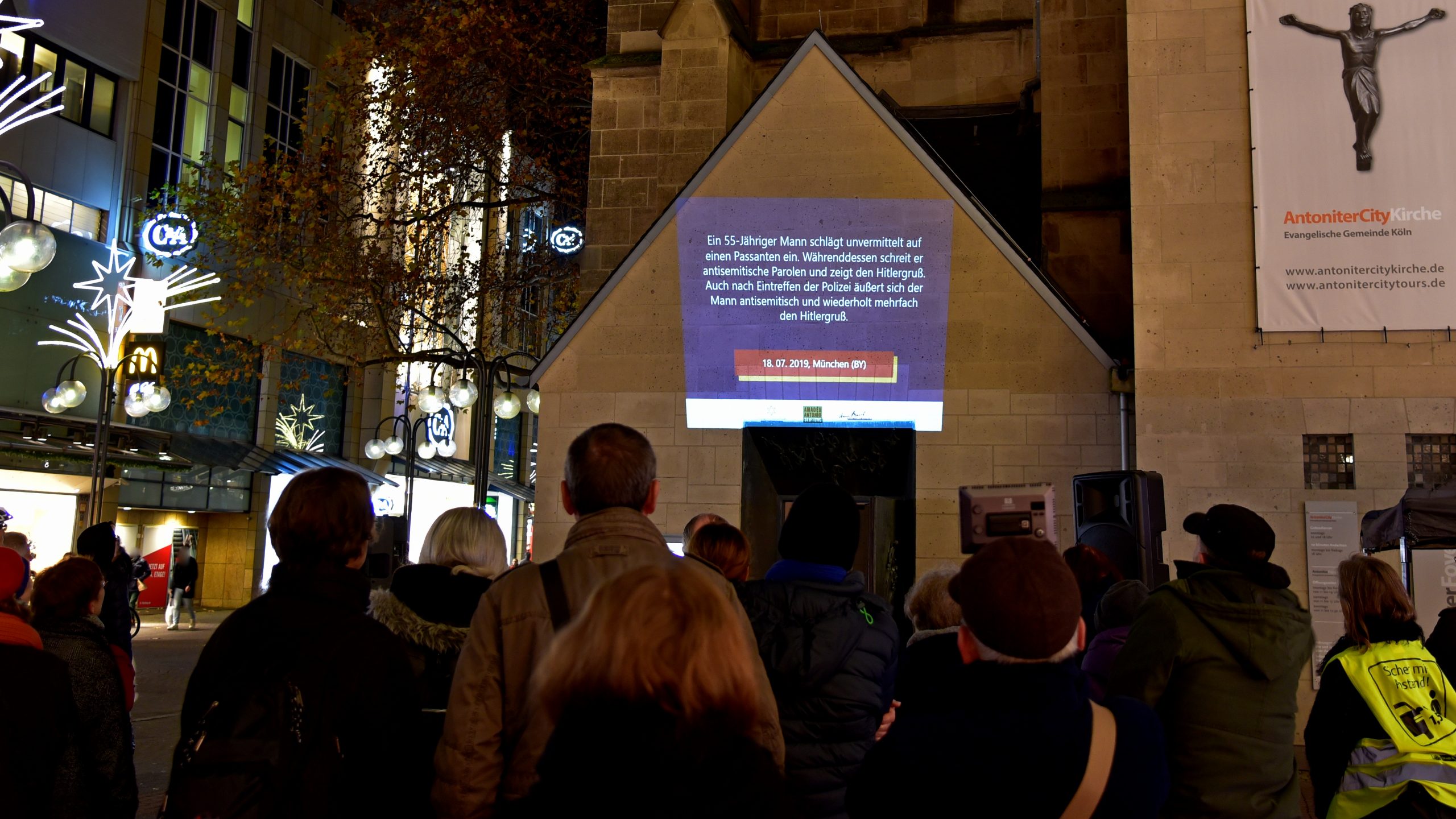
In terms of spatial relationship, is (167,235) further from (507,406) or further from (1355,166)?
(1355,166)

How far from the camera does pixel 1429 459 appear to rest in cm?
1007

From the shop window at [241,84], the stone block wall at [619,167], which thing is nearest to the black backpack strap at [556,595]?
the stone block wall at [619,167]

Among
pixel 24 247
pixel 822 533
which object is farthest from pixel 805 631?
pixel 24 247

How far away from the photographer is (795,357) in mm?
11797

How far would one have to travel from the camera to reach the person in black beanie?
6855mm

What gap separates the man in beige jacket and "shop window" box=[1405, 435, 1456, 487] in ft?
30.4

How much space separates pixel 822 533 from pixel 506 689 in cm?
146

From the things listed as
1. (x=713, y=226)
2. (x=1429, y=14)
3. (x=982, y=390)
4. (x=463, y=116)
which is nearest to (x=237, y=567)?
(x=463, y=116)

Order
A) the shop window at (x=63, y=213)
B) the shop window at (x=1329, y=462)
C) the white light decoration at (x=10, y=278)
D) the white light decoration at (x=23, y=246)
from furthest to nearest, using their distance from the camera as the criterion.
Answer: the shop window at (x=63, y=213), the shop window at (x=1329, y=462), the white light decoration at (x=10, y=278), the white light decoration at (x=23, y=246)

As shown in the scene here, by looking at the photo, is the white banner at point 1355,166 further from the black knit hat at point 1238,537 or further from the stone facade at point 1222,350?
the black knit hat at point 1238,537

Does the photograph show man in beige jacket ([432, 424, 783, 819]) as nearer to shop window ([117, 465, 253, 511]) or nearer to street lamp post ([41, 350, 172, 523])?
street lamp post ([41, 350, 172, 523])

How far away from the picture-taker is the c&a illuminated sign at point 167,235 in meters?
23.0

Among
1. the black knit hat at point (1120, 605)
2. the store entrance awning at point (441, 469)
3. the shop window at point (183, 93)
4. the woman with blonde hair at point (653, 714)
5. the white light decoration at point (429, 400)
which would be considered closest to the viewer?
the woman with blonde hair at point (653, 714)

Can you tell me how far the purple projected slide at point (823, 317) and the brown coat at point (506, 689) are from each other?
8922 mm
